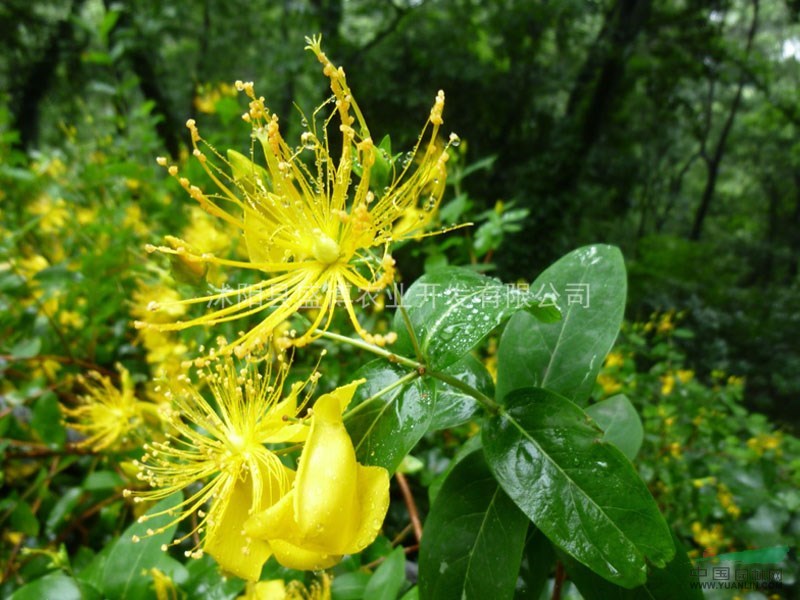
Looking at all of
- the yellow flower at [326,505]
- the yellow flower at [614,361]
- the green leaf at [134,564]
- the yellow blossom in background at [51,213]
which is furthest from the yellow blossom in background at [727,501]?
the yellow blossom in background at [51,213]

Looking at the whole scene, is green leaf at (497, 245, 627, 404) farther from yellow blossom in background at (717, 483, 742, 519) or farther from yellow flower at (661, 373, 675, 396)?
yellow flower at (661, 373, 675, 396)

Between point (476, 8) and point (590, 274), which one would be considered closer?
point (590, 274)

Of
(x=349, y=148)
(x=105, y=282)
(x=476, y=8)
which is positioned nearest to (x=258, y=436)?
(x=349, y=148)

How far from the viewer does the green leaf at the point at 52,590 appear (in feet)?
2.70

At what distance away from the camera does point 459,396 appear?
76 cm

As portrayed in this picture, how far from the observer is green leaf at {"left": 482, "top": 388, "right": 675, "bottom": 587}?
56 cm

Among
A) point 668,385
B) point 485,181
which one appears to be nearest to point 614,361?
point 668,385

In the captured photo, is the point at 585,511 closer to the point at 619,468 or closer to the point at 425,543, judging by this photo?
the point at 619,468

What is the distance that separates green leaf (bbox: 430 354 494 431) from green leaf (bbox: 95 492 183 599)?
1.42 ft

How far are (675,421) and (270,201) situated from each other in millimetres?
1752

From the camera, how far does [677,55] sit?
18.6ft

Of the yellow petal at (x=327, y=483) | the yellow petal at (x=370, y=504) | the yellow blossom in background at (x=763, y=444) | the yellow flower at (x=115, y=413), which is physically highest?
the yellow petal at (x=327, y=483)

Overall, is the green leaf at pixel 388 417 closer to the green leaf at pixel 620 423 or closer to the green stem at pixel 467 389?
the green stem at pixel 467 389

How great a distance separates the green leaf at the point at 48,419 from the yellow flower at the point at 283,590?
643 millimetres
